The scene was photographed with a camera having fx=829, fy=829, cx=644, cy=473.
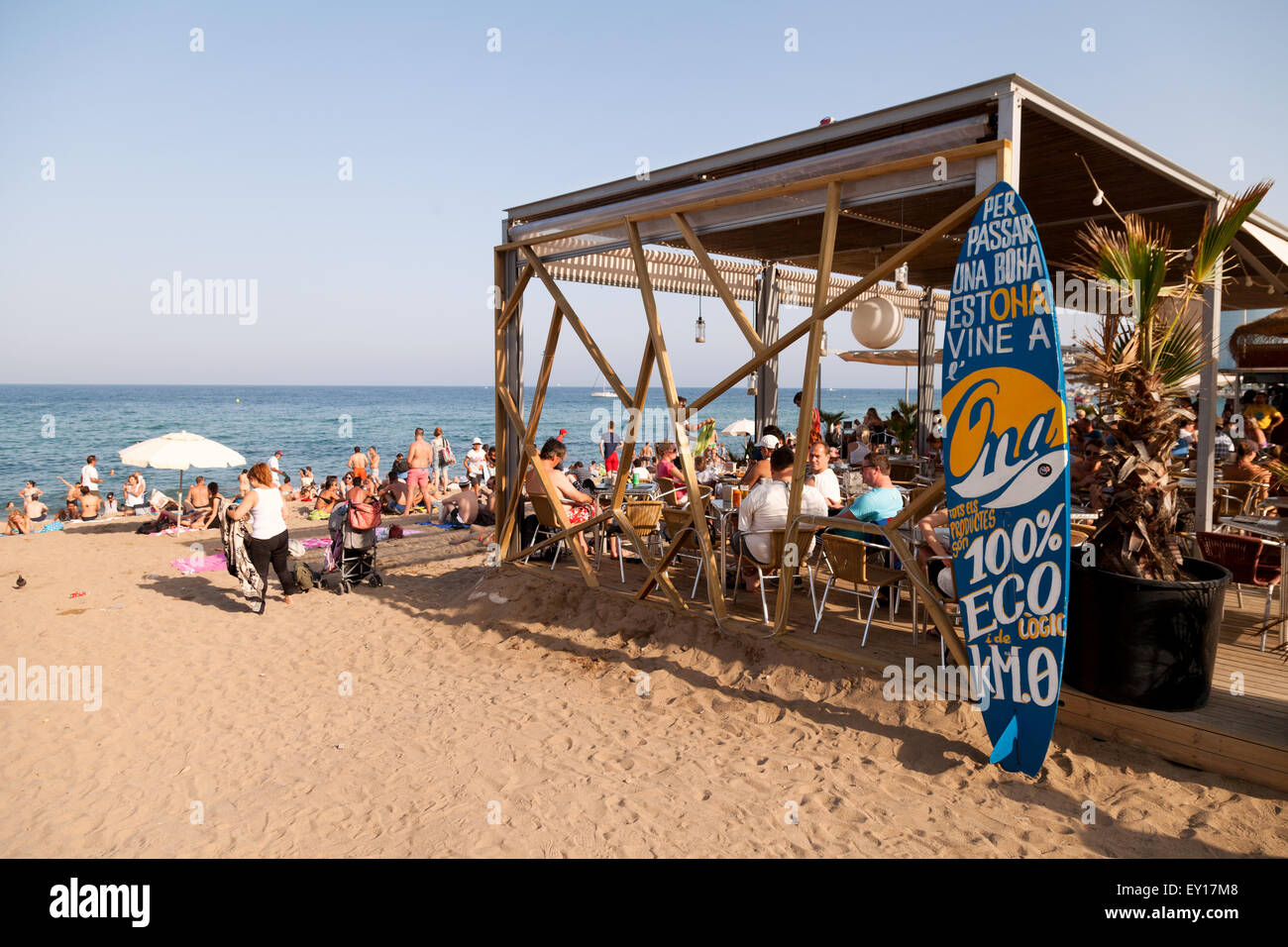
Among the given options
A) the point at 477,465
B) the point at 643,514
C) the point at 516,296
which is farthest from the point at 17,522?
the point at 643,514

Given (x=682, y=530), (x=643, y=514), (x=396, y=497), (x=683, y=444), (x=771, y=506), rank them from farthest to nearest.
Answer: (x=396, y=497) < (x=643, y=514) < (x=682, y=530) < (x=683, y=444) < (x=771, y=506)

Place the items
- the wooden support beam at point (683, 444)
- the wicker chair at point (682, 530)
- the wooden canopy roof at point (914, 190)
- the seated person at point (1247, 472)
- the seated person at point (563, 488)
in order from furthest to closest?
the seated person at point (563, 488) < the seated person at point (1247, 472) < the wicker chair at point (682, 530) < the wooden support beam at point (683, 444) < the wooden canopy roof at point (914, 190)

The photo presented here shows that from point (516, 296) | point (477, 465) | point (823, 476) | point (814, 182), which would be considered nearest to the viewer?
point (814, 182)

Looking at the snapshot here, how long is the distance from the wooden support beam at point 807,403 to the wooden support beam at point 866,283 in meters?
0.07

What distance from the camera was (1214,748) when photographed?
3.85 metres

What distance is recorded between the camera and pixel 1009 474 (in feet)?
13.1

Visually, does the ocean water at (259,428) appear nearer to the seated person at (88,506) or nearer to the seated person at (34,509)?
the seated person at (88,506)

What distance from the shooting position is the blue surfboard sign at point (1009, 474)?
3801 mm

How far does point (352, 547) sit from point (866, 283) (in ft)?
20.8

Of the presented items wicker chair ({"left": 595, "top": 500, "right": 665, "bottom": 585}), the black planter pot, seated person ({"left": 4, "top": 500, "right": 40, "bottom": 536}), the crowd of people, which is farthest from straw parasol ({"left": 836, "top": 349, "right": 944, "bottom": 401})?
seated person ({"left": 4, "top": 500, "right": 40, "bottom": 536})

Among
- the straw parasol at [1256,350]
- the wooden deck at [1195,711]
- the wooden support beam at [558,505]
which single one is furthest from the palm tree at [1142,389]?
the straw parasol at [1256,350]

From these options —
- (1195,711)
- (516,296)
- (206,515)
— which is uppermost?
(516,296)

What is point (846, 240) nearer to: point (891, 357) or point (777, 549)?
point (777, 549)
